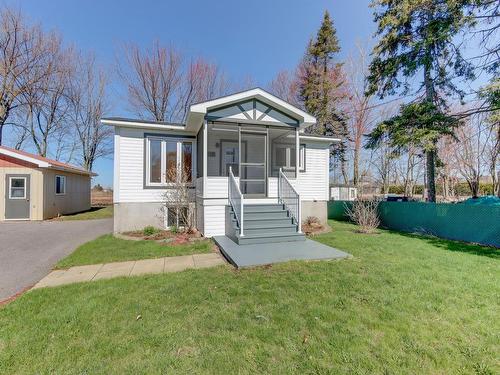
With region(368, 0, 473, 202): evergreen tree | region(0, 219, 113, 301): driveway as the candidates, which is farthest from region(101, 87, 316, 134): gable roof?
region(368, 0, 473, 202): evergreen tree

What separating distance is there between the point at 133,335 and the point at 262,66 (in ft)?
74.8

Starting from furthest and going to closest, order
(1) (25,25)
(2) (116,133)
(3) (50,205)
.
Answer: (1) (25,25) < (3) (50,205) < (2) (116,133)

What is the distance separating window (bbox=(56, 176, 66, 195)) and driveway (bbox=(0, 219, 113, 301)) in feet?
15.8

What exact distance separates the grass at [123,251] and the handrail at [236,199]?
112cm

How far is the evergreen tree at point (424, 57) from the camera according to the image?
9.52m

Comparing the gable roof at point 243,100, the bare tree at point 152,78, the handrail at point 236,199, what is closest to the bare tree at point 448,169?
the gable roof at point 243,100

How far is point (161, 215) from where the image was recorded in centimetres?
903

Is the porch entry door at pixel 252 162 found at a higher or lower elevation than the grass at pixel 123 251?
higher

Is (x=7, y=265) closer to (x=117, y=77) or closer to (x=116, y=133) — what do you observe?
(x=116, y=133)

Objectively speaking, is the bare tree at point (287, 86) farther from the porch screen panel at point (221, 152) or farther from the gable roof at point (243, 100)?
the gable roof at point (243, 100)

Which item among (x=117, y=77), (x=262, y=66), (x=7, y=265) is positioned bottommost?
(x=7, y=265)

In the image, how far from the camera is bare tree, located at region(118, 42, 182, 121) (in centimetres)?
1888

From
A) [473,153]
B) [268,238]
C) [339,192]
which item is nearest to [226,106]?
[268,238]

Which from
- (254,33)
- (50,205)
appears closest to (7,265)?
(50,205)
